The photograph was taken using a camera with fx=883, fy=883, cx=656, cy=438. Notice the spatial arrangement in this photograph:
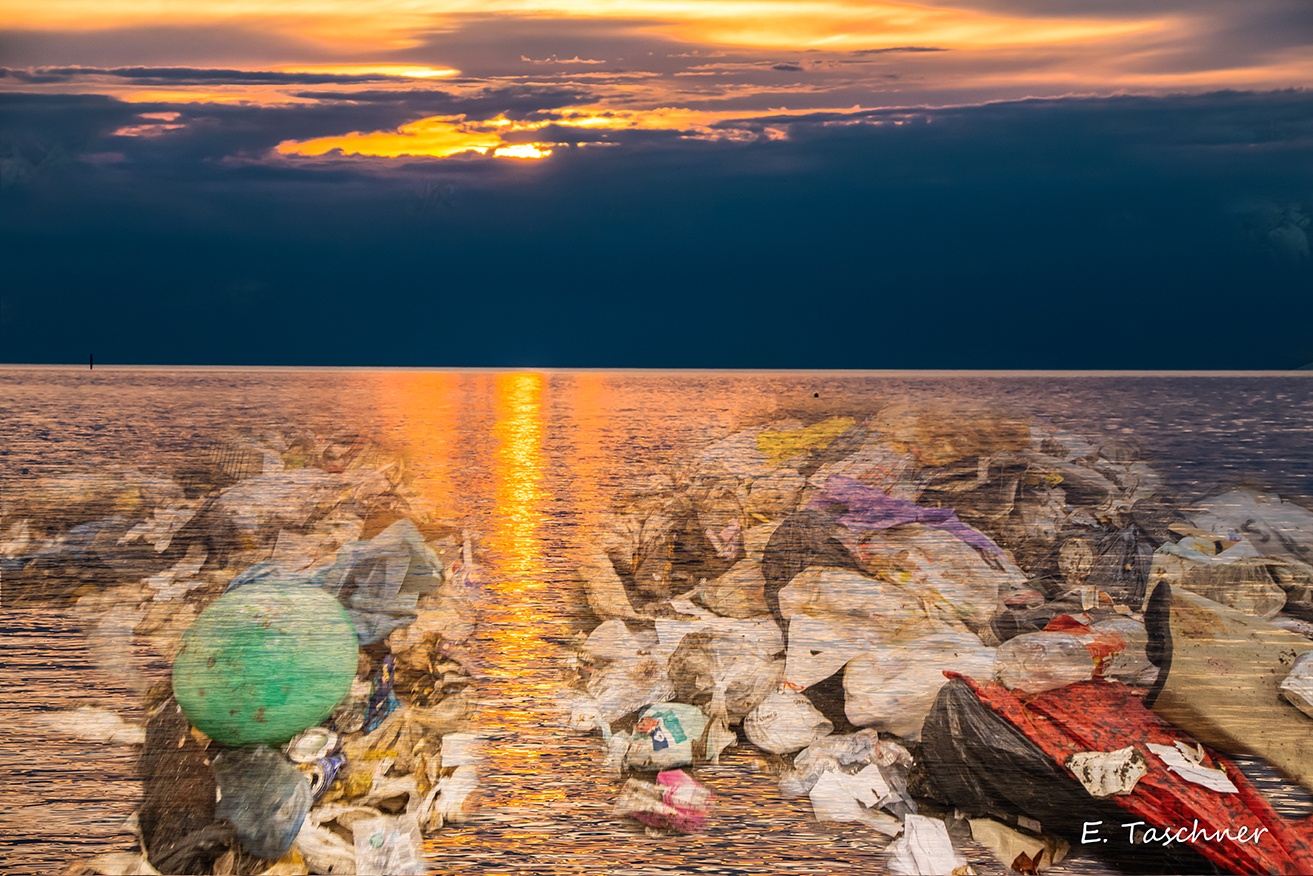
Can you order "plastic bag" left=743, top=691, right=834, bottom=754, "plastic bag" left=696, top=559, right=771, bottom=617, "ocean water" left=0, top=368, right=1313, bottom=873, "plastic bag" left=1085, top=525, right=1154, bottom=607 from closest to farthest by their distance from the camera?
"ocean water" left=0, top=368, right=1313, bottom=873
"plastic bag" left=743, top=691, right=834, bottom=754
"plastic bag" left=696, top=559, right=771, bottom=617
"plastic bag" left=1085, top=525, right=1154, bottom=607

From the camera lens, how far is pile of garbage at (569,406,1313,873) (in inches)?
257

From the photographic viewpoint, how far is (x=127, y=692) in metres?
7.83

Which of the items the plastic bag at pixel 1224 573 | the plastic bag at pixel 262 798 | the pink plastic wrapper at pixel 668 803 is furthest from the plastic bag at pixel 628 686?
the plastic bag at pixel 1224 573

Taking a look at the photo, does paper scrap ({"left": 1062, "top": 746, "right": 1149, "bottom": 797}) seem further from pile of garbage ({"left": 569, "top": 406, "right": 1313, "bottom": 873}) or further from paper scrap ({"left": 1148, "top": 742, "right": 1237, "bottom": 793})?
paper scrap ({"left": 1148, "top": 742, "right": 1237, "bottom": 793})

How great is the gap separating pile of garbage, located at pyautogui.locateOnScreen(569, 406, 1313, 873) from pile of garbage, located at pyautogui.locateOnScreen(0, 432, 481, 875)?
4.56ft

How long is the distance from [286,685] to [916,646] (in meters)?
5.24

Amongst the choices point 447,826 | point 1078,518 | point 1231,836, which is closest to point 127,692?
point 447,826

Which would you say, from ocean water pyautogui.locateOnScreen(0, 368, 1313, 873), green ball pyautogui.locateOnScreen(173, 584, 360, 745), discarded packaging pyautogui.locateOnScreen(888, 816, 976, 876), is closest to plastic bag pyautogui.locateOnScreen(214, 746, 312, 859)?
Result: green ball pyautogui.locateOnScreen(173, 584, 360, 745)

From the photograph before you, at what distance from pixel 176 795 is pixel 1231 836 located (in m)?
7.50

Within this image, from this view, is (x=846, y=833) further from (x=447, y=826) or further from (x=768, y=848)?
(x=447, y=826)

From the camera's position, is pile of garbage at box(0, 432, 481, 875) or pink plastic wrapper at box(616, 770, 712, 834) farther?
pink plastic wrapper at box(616, 770, 712, 834)

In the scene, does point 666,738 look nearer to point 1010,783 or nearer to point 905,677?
point 905,677

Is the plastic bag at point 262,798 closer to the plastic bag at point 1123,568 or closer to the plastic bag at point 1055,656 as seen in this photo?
the plastic bag at point 1055,656

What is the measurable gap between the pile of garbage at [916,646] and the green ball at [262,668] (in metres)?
2.03
